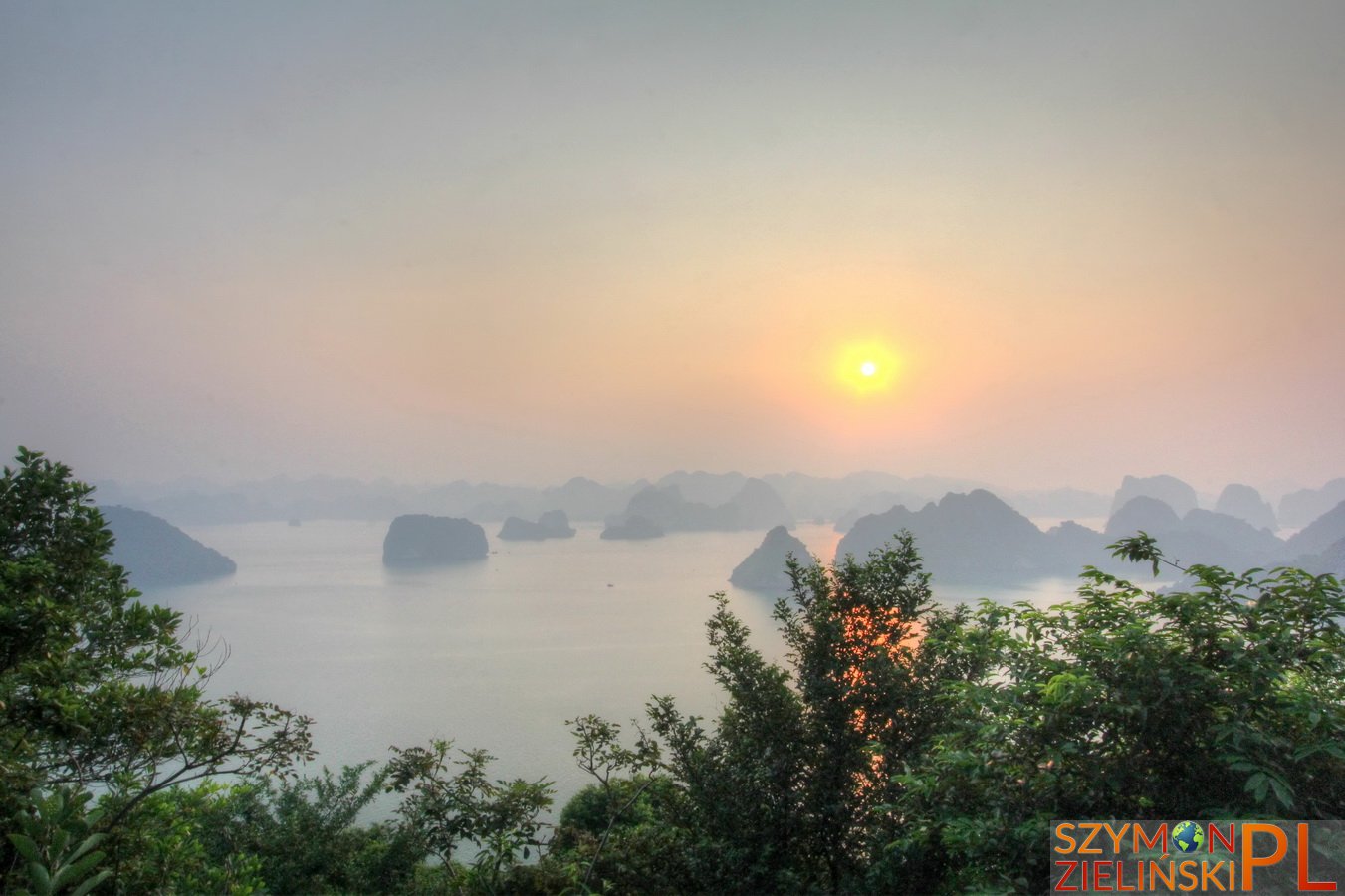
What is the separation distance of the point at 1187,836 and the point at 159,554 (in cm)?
8408

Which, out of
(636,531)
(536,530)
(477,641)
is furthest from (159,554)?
(636,531)

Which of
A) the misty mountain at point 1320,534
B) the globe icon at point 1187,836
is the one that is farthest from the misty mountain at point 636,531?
the globe icon at point 1187,836

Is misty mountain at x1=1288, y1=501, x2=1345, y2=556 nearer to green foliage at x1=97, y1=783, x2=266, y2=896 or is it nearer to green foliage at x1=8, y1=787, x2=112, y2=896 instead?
green foliage at x1=97, y1=783, x2=266, y2=896

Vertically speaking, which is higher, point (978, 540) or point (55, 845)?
point (55, 845)

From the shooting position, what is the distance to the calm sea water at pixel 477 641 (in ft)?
88.0

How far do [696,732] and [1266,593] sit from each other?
4.06m

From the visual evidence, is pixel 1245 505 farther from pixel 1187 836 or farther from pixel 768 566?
pixel 1187 836

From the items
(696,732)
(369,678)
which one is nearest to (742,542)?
(369,678)

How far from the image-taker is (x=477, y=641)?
44.0m

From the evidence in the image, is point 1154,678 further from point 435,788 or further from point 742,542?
point 742,542

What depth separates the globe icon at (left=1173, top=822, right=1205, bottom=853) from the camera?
2.84 metres

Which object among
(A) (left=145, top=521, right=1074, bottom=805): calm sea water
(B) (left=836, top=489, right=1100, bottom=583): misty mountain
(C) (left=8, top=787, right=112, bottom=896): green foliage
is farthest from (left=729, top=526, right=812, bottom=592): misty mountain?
(C) (left=8, top=787, right=112, bottom=896): green foliage

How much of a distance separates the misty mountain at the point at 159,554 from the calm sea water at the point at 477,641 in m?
3.19

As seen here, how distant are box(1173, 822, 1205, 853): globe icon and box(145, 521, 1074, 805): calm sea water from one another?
592 centimetres
